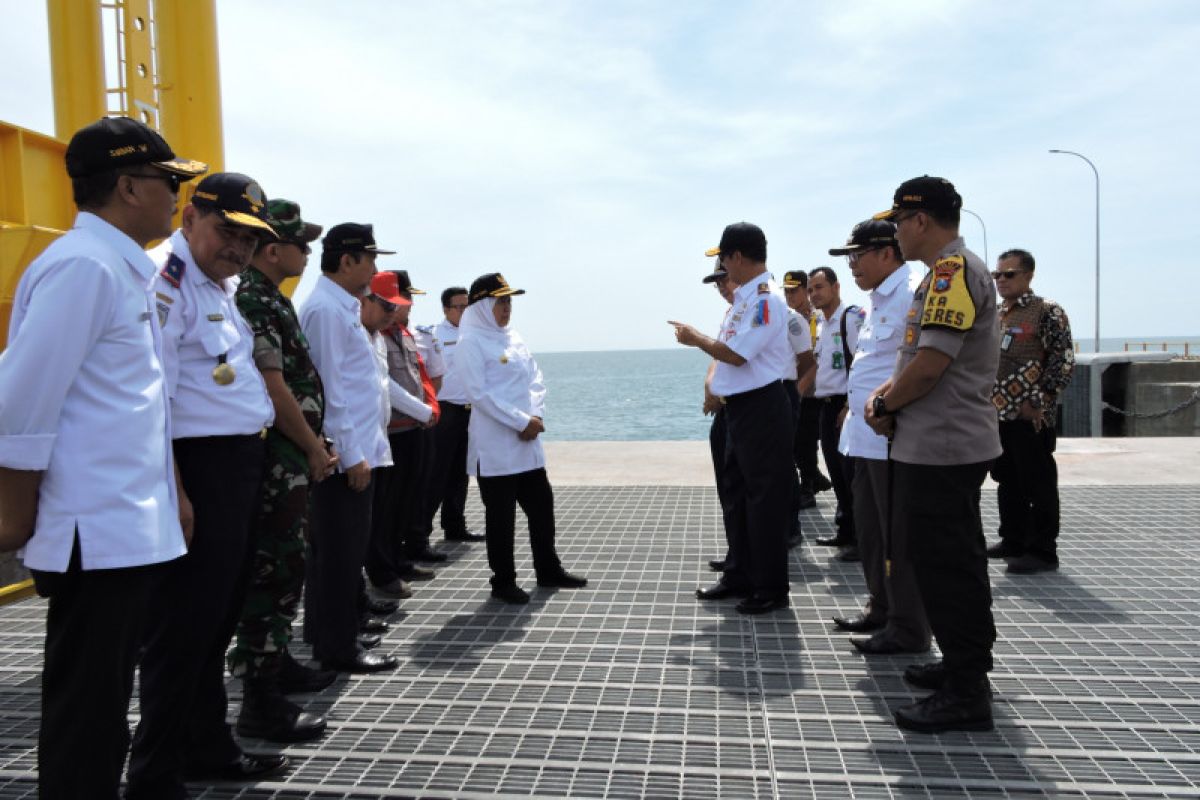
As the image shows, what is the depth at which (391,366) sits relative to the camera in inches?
210

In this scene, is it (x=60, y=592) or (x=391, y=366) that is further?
(x=391, y=366)

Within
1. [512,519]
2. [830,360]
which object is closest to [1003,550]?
[830,360]

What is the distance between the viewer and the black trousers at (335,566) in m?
3.71

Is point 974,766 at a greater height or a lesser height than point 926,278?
lesser

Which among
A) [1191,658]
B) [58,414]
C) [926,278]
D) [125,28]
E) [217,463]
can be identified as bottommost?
[1191,658]

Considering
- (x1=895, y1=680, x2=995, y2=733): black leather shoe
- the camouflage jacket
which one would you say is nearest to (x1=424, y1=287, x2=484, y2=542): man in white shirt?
the camouflage jacket

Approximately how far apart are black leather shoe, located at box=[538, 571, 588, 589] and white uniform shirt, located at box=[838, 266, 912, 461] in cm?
179

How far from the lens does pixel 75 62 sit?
5363mm

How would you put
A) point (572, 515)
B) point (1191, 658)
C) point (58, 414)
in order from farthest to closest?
point (572, 515), point (1191, 658), point (58, 414)

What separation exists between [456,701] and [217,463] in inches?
56.7

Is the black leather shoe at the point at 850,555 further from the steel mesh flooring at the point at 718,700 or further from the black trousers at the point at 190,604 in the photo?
the black trousers at the point at 190,604

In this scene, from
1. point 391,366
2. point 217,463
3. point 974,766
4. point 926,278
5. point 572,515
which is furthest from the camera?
point 572,515

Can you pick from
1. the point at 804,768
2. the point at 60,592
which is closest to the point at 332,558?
the point at 60,592

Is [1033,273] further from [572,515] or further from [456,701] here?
[456,701]
